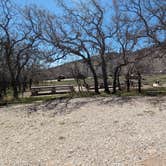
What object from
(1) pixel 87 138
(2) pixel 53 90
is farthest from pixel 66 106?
(2) pixel 53 90

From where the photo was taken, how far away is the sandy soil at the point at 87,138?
16.2 ft

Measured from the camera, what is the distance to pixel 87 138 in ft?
20.9

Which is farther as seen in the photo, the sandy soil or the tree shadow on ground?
the tree shadow on ground

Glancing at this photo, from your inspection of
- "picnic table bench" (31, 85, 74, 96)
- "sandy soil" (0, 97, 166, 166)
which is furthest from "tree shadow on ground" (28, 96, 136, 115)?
"picnic table bench" (31, 85, 74, 96)

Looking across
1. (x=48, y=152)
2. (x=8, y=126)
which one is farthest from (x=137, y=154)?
(x=8, y=126)

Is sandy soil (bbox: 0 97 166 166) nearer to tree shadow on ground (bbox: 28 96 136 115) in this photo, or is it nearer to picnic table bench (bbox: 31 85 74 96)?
tree shadow on ground (bbox: 28 96 136 115)

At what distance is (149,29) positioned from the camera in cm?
A: 1570

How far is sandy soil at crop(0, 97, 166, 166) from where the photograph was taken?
4941mm

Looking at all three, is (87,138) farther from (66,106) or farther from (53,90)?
(53,90)

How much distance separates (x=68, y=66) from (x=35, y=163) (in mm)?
16500

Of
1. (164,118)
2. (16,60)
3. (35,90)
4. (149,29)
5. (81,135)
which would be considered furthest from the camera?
(35,90)

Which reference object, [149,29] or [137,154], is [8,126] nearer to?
[137,154]

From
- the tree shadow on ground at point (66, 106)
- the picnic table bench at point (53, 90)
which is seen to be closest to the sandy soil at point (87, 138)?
the tree shadow on ground at point (66, 106)

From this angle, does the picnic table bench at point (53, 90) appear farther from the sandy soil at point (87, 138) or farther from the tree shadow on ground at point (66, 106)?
the sandy soil at point (87, 138)
